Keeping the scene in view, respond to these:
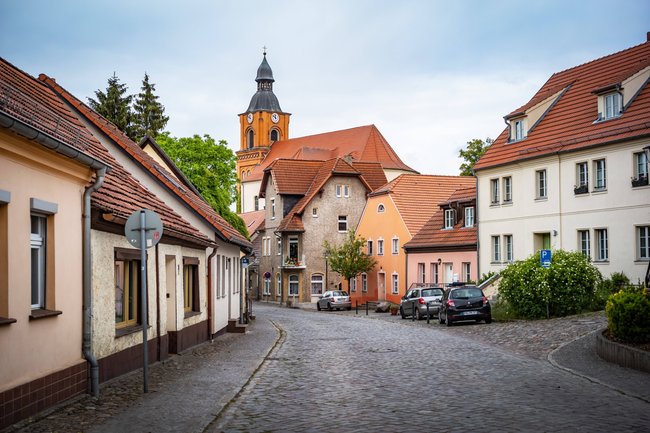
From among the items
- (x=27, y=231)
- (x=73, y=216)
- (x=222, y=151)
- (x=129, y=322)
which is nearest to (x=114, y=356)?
(x=129, y=322)

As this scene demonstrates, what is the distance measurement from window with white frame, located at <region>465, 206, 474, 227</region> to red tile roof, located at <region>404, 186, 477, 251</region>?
283 mm

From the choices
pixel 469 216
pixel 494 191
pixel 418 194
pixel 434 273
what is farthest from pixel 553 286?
pixel 418 194

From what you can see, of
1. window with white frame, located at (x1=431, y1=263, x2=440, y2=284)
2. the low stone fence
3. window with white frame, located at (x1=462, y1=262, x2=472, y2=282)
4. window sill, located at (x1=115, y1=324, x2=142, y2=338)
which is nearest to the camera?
window sill, located at (x1=115, y1=324, x2=142, y2=338)

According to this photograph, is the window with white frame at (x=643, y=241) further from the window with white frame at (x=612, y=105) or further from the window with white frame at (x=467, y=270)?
the window with white frame at (x=467, y=270)

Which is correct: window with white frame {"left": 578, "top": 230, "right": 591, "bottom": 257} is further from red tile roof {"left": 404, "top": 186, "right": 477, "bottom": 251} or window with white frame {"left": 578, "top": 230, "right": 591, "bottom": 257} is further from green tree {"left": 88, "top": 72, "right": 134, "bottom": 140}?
green tree {"left": 88, "top": 72, "right": 134, "bottom": 140}

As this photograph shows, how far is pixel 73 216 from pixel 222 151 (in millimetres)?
50600

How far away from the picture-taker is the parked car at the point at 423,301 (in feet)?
128

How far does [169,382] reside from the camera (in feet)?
49.5

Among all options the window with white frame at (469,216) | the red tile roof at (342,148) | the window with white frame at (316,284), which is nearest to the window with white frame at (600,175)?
the window with white frame at (469,216)

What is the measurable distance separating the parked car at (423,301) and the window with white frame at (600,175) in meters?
8.02

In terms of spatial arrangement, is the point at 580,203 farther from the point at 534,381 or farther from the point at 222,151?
the point at 222,151

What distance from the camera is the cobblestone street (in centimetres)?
1056

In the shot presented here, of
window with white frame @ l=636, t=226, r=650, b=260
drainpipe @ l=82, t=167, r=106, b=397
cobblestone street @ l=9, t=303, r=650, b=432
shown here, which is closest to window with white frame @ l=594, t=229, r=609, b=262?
window with white frame @ l=636, t=226, r=650, b=260

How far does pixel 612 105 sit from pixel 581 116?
7.12 ft
